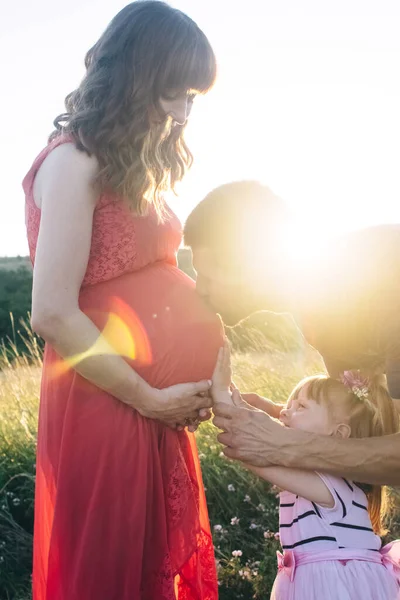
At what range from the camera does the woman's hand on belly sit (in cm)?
219

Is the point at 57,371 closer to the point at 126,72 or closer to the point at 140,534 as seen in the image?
the point at 140,534

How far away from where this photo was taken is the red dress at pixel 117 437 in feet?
7.18

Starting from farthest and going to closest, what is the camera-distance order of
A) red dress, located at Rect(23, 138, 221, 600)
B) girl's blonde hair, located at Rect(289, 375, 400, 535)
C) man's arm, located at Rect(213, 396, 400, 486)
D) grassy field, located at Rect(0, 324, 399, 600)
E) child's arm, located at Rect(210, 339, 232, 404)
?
grassy field, located at Rect(0, 324, 399, 600), girl's blonde hair, located at Rect(289, 375, 400, 535), child's arm, located at Rect(210, 339, 232, 404), man's arm, located at Rect(213, 396, 400, 486), red dress, located at Rect(23, 138, 221, 600)

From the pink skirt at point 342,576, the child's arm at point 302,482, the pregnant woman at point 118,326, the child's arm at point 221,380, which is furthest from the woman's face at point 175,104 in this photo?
the pink skirt at point 342,576

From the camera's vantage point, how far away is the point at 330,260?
2.44m

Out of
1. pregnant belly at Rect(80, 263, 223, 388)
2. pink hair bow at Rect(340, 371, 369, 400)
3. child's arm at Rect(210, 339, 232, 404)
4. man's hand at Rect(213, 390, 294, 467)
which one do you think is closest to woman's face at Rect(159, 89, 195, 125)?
pregnant belly at Rect(80, 263, 223, 388)

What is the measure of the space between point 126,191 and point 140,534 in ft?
3.71

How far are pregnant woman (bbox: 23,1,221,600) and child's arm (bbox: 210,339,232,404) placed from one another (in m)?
0.05

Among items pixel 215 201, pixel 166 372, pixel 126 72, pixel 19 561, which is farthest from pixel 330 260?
pixel 19 561

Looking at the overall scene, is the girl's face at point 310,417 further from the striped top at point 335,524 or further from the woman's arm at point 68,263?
the woman's arm at point 68,263

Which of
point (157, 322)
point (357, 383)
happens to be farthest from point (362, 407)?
point (157, 322)

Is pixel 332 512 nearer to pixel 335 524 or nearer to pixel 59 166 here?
pixel 335 524

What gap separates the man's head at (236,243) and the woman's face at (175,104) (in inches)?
13.8

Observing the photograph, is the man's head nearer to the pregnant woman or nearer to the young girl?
the pregnant woman
